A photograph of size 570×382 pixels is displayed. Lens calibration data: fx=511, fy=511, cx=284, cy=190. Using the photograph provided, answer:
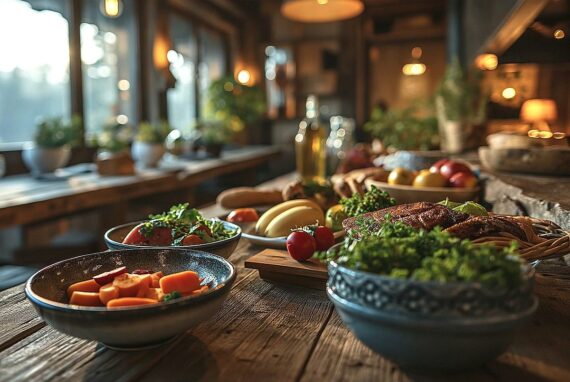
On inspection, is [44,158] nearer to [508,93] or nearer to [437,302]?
[437,302]

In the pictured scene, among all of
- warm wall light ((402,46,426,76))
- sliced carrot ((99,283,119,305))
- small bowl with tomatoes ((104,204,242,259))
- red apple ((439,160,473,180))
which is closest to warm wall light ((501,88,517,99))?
warm wall light ((402,46,426,76))

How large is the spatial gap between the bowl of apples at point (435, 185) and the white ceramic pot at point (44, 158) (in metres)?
2.48

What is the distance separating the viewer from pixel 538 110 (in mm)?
7879

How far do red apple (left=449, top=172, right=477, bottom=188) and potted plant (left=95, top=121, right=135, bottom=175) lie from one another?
8.55 feet

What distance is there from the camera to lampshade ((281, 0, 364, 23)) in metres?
3.73

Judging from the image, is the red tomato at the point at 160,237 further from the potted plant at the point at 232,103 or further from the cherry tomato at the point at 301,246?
the potted plant at the point at 232,103

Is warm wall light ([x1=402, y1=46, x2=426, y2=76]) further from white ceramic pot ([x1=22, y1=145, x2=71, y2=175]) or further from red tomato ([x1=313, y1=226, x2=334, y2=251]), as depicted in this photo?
red tomato ([x1=313, y1=226, x2=334, y2=251])

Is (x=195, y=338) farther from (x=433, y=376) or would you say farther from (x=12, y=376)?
(x=433, y=376)

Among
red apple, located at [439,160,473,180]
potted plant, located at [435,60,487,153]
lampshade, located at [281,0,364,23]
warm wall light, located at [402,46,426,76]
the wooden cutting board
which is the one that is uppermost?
warm wall light, located at [402,46,426,76]

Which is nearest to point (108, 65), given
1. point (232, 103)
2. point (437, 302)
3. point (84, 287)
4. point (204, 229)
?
point (232, 103)

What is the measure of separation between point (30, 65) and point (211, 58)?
4.29 m

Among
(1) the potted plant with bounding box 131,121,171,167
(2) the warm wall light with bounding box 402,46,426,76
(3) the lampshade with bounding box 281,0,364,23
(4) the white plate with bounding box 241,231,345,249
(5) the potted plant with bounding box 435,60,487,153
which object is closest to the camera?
(4) the white plate with bounding box 241,231,345,249

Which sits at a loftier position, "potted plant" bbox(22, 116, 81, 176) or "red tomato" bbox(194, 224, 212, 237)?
"potted plant" bbox(22, 116, 81, 176)

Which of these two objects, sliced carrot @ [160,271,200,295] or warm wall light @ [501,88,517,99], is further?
warm wall light @ [501,88,517,99]
